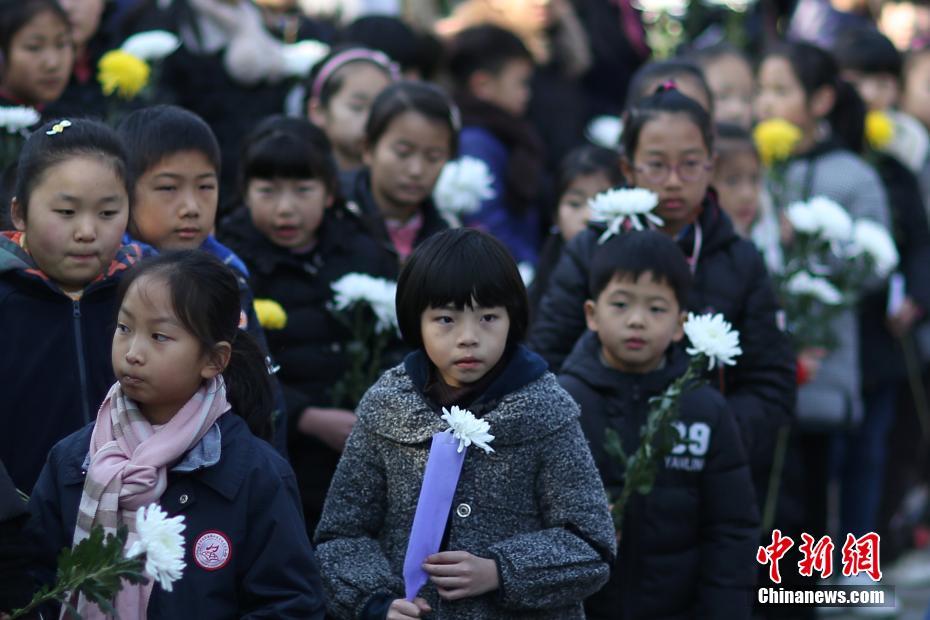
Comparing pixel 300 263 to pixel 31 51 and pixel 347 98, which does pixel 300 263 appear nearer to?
pixel 31 51

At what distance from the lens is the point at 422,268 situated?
3834mm

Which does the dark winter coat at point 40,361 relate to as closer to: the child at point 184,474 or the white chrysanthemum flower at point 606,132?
the child at point 184,474

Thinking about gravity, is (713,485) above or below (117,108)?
below

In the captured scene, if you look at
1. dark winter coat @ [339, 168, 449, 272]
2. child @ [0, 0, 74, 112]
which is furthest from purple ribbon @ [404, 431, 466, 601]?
child @ [0, 0, 74, 112]

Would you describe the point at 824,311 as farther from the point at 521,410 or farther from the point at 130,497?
the point at 130,497

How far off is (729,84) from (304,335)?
10.0 feet

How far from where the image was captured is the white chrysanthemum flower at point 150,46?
5973mm

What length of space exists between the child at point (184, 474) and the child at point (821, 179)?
3.22 meters

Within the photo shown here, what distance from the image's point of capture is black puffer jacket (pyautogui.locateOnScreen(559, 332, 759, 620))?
4.40 m

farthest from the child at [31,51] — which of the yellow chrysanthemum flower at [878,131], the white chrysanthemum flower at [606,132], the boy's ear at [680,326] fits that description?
the yellow chrysanthemum flower at [878,131]

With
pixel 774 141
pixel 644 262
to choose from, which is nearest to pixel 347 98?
pixel 774 141

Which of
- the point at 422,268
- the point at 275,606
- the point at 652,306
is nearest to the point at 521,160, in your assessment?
the point at 652,306

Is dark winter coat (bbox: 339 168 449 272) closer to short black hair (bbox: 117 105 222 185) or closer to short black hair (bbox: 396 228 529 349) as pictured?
short black hair (bbox: 117 105 222 185)

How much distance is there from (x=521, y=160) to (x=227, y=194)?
4.95 ft
